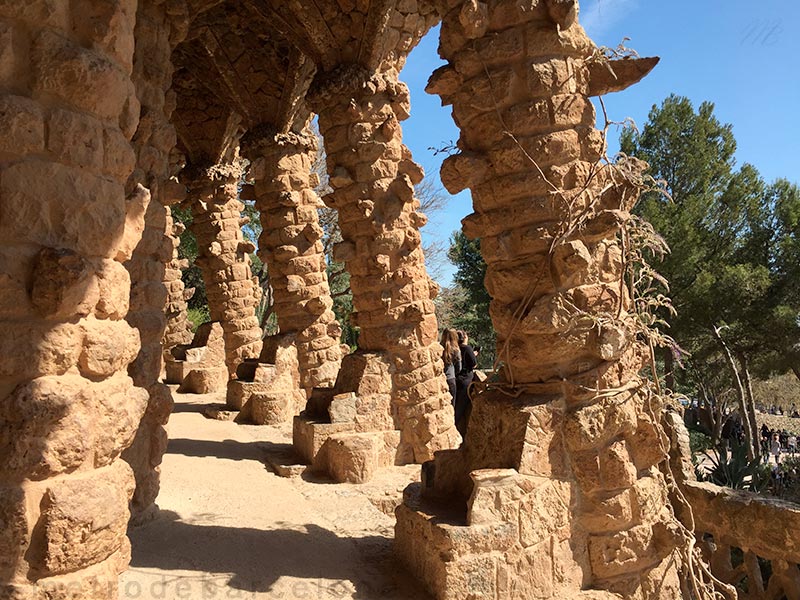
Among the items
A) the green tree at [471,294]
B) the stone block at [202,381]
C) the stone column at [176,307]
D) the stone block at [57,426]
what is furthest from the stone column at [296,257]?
the green tree at [471,294]

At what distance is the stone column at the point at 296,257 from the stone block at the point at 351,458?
3109 mm

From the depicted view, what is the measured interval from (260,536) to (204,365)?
8.18 m

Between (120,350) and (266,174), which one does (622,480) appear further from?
(266,174)

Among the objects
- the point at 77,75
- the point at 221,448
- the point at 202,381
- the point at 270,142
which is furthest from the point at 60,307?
the point at 202,381

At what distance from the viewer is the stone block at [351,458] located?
605 cm

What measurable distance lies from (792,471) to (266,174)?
12.9 meters

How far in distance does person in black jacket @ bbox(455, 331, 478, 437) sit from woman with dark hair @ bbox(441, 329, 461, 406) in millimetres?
62

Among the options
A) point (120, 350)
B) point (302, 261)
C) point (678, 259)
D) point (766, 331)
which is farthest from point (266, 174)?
point (766, 331)

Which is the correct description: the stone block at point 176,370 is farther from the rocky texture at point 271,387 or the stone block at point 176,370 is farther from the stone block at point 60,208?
the stone block at point 60,208

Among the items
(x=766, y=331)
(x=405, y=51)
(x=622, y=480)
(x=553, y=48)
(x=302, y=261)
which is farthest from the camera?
(x=766, y=331)

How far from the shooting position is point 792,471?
1284cm

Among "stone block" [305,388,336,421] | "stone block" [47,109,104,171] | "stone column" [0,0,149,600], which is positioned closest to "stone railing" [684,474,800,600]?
"stone block" [305,388,336,421]

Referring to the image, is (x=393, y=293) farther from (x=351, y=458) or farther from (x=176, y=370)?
(x=176, y=370)

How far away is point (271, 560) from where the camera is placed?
407 centimetres
